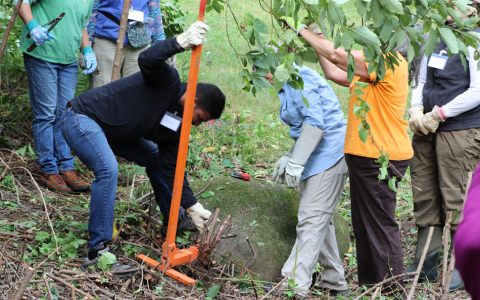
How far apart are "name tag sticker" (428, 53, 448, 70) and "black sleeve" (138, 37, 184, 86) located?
184 centimetres

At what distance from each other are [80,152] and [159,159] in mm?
534

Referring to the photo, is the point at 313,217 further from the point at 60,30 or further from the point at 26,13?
the point at 26,13

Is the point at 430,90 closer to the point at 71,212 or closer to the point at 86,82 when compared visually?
the point at 71,212

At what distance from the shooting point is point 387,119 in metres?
2.62

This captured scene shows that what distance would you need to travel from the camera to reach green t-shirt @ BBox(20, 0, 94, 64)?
11.5ft

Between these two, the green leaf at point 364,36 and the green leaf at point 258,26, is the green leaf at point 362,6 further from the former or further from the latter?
the green leaf at point 258,26

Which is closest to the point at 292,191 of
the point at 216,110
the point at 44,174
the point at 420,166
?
the point at 420,166

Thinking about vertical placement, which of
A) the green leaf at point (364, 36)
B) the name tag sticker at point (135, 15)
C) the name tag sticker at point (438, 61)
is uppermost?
the green leaf at point (364, 36)

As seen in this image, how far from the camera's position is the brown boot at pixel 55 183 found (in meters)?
3.67

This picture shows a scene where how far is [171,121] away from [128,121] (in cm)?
27

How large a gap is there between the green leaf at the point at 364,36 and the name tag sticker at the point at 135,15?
297 centimetres

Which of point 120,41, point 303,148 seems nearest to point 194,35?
point 303,148

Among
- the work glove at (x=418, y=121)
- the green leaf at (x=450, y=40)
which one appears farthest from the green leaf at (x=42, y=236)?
the work glove at (x=418, y=121)

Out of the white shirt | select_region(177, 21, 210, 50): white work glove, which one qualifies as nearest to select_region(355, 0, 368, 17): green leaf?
select_region(177, 21, 210, 50): white work glove
